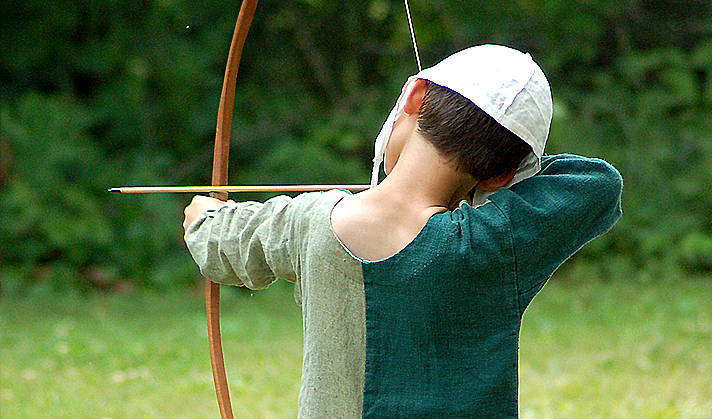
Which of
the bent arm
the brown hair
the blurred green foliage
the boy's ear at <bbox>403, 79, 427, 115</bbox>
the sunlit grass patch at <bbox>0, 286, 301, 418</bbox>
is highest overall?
the boy's ear at <bbox>403, 79, 427, 115</bbox>

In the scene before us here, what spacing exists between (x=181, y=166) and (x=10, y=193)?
4.34 feet

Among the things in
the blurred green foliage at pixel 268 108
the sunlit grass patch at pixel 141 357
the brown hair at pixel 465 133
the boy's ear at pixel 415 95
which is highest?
the boy's ear at pixel 415 95

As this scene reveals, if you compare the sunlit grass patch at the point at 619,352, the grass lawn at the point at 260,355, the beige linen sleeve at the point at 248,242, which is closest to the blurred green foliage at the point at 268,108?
the grass lawn at the point at 260,355

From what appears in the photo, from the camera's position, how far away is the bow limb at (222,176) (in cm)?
169

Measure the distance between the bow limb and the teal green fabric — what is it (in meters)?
0.49

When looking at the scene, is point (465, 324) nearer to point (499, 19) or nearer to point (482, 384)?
point (482, 384)

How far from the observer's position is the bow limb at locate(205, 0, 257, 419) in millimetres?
1687

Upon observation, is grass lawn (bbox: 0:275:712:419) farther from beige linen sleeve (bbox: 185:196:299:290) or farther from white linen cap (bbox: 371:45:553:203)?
white linen cap (bbox: 371:45:553:203)

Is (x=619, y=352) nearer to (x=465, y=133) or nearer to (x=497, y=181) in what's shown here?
(x=497, y=181)

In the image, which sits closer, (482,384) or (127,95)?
(482,384)

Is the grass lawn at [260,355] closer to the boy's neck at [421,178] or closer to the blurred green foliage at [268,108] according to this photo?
the blurred green foliage at [268,108]

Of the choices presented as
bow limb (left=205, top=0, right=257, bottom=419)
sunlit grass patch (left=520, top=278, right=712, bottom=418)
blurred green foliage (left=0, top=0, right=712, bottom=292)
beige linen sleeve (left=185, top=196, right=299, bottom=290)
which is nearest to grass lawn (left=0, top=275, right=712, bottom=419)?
sunlit grass patch (left=520, top=278, right=712, bottom=418)

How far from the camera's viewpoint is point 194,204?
1.46m

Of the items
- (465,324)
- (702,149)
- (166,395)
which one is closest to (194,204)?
(465,324)
